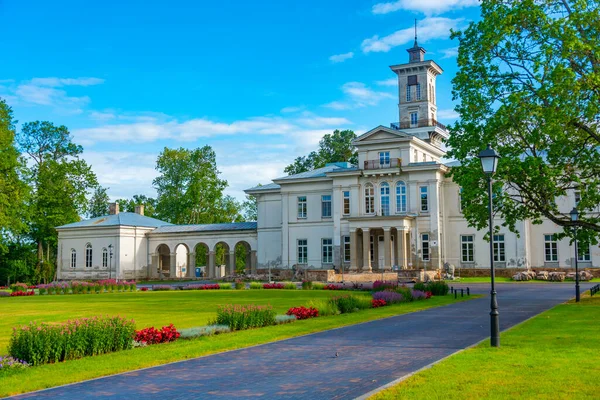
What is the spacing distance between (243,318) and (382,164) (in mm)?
36793

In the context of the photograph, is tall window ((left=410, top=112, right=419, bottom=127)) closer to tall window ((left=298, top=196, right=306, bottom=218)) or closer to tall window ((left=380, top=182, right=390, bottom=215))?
tall window ((left=380, top=182, right=390, bottom=215))

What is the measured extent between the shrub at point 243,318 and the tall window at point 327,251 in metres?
37.2

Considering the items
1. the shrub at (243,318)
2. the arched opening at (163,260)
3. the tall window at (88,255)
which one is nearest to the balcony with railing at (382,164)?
the arched opening at (163,260)

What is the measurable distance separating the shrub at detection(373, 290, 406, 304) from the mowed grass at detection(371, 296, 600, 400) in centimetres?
1011

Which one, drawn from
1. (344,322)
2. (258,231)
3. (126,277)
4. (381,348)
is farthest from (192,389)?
(126,277)

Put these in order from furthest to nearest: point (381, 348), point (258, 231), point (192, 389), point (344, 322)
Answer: point (258, 231) → point (344, 322) → point (381, 348) → point (192, 389)

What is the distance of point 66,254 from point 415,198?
36.7 meters

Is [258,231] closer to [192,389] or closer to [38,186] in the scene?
[38,186]

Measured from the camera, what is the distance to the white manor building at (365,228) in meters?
50.4

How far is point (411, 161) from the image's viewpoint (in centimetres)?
5166

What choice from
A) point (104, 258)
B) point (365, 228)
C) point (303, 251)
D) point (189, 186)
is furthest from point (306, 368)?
point (189, 186)

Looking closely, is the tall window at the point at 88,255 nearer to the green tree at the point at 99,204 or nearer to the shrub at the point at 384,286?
the green tree at the point at 99,204

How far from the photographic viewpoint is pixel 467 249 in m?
52.2

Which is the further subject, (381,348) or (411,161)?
(411,161)
